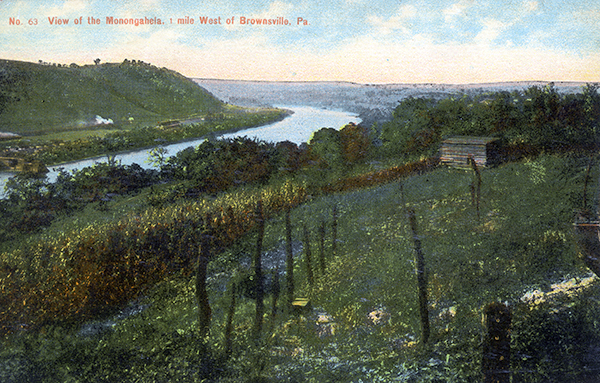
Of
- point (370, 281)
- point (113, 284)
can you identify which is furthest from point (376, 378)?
point (113, 284)

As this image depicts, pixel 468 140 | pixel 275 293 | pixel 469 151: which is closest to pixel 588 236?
pixel 469 151

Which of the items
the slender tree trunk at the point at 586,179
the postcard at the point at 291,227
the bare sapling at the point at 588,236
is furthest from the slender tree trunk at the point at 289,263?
the slender tree trunk at the point at 586,179

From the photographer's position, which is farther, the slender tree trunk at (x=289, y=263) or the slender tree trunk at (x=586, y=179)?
the slender tree trunk at (x=586, y=179)

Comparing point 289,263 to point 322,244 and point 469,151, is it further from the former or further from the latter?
point 469,151

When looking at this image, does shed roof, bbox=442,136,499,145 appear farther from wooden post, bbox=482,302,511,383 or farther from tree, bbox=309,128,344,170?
wooden post, bbox=482,302,511,383

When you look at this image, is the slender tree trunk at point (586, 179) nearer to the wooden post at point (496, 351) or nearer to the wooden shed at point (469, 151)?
the wooden shed at point (469, 151)

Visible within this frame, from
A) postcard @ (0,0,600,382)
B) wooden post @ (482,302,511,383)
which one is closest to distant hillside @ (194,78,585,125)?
postcard @ (0,0,600,382)
